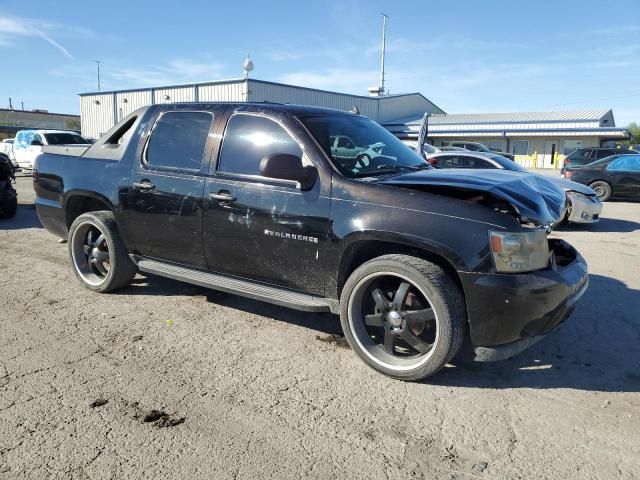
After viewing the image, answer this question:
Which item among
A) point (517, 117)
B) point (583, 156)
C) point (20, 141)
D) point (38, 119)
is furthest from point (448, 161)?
point (38, 119)

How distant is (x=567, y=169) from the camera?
15320mm

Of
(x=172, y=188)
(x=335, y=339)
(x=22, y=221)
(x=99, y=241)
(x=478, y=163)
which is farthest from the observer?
(x=478, y=163)

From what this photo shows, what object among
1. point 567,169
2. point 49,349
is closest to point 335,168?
point 49,349

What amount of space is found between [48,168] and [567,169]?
14.2m

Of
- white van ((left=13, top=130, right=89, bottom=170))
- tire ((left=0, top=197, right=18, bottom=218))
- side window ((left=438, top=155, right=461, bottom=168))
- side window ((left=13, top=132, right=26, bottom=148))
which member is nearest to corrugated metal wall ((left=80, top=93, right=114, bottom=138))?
side window ((left=13, top=132, right=26, bottom=148))

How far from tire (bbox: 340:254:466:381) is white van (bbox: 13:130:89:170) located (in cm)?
1808

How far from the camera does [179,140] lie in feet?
15.1

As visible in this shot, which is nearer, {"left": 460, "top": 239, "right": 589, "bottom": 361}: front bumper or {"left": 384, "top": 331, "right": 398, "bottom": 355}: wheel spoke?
{"left": 460, "top": 239, "right": 589, "bottom": 361}: front bumper

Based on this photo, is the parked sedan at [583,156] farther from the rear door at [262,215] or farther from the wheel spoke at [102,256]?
the wheel spoke at [102,256]

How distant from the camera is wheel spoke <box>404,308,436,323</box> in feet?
11.0

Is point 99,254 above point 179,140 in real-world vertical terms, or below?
below

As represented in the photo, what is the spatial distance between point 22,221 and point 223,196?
728cm

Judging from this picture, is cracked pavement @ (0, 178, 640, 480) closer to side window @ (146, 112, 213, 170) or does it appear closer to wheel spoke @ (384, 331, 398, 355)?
wheel spoke @ (384, 331, 398, 355)

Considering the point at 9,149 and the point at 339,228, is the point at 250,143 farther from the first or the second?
the point at 9,149
